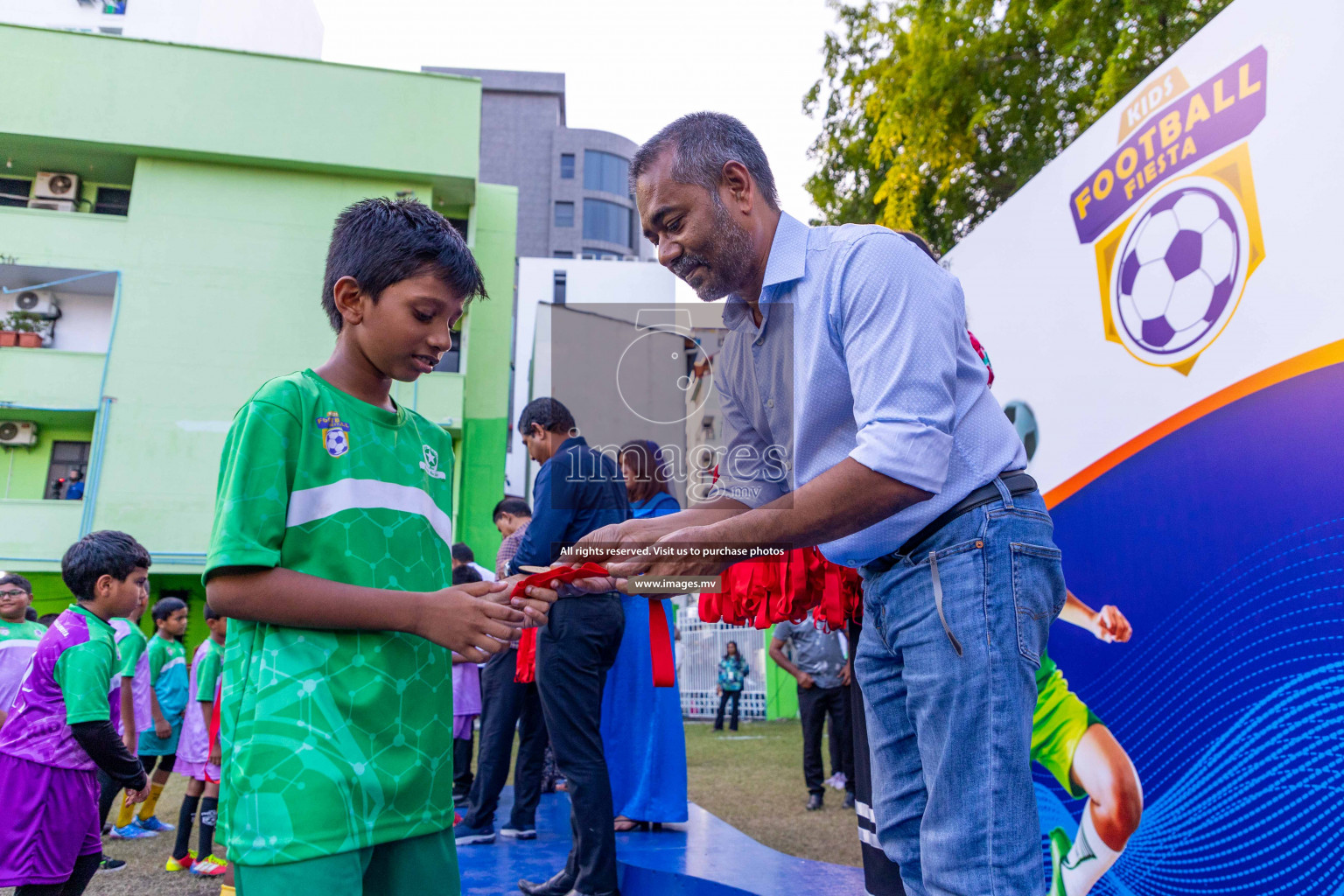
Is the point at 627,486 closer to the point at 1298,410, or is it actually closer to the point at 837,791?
the point at 1298,410

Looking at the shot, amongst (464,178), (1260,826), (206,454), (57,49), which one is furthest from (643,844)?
(57,49)

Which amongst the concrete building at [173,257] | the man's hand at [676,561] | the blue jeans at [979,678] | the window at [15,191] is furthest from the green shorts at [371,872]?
the window at [15,191]

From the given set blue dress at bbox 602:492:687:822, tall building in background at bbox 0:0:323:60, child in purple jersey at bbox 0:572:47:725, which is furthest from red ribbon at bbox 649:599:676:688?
tall building in background at bbox 0:0:323:60

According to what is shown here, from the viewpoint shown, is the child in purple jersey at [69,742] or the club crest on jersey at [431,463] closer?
the club crest on jersey at [431,463]

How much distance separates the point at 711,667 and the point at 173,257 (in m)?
11.9

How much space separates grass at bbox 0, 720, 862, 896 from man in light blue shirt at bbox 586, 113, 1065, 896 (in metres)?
3.50

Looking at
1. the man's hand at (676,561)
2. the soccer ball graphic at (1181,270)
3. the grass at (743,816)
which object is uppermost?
the soccer ball graphic at (1181,270)

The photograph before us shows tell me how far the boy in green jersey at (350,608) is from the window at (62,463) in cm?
1665

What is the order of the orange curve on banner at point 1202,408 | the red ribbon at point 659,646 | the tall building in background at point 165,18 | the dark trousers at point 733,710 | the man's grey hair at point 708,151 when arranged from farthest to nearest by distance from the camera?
the tall building in background at point 165,18 → the dark trousers at point 733,710 → the red ribbon at point 659,646 → the orange curve on banner at point 1202,408 → the man's grey hair at point 708,151

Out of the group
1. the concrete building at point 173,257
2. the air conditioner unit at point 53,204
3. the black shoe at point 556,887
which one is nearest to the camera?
the black shoe at point 556,887

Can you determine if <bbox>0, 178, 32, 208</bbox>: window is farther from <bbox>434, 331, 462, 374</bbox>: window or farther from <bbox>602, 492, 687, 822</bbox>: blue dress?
<bbox>602, 492, 687, 822</bbox>: blue dress

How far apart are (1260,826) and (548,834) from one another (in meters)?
3.32

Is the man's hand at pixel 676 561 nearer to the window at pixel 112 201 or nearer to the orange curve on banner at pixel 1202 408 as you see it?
the orange curve on banner at pixel 1202 408

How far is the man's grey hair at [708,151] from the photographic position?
1.63 m
